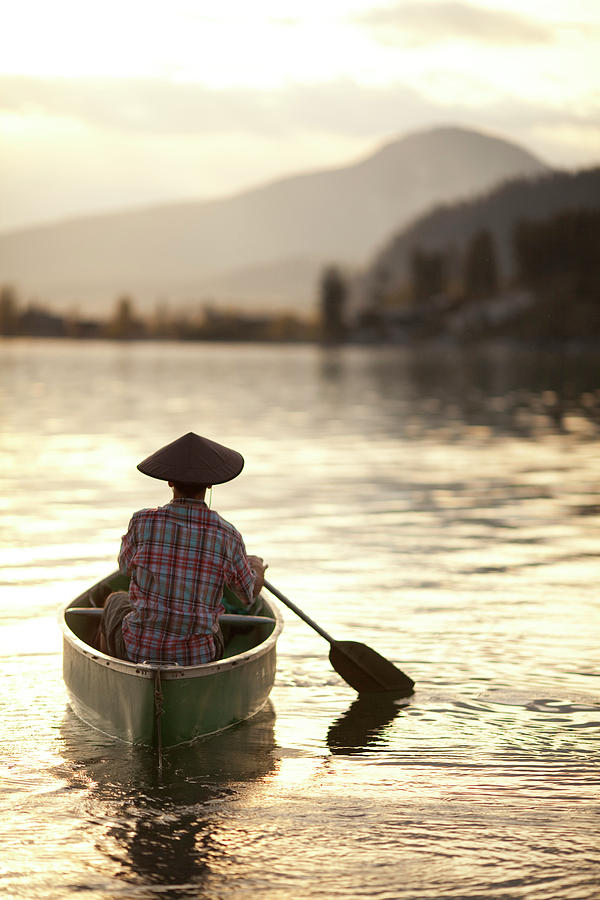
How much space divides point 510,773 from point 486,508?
12.3 meters

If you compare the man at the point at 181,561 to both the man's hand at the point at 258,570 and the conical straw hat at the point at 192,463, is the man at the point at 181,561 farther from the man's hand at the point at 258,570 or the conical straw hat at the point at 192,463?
the man's hand at the point at 258,570

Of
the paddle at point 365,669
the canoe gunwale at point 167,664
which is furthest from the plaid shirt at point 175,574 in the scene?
the paddle at point 365,669

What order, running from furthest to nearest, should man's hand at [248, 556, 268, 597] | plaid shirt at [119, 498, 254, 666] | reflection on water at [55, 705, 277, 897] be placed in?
man's hand at [248, 556, 268, 597] < plaid shirt at [119, 498, 254, 666] < reflection on water at [55, 705, 277, 897]

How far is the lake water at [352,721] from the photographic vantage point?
6617 mm

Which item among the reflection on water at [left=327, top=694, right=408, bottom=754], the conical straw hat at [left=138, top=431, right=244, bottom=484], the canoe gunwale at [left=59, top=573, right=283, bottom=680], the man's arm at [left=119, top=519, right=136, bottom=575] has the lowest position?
the reflection on water at [left=327, top=694, right=408, bottom=754]

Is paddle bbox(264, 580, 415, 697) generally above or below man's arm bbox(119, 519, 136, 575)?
below

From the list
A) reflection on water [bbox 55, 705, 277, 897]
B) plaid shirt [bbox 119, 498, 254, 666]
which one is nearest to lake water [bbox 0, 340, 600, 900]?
reflection on water [bbox 55, 705, 277, 897]

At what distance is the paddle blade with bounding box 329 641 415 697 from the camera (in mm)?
9898

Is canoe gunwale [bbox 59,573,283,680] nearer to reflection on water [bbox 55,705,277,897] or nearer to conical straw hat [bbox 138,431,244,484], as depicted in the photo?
reflection on water [bbox 55,705,277,897]

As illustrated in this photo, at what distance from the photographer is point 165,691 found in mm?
7762

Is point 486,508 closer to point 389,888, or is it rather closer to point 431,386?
point 389,888

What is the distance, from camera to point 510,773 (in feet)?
26.6

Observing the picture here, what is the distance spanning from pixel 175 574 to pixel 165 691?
29.3 inches

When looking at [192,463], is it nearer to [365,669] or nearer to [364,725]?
[364,725]
